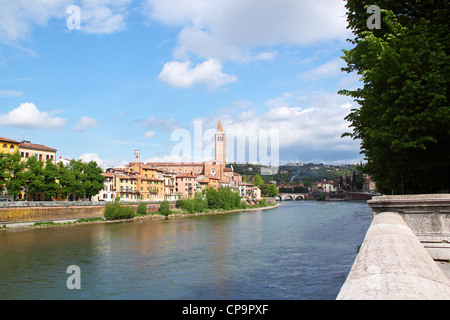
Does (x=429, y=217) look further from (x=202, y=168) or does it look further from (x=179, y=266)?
(x=202, y=168)

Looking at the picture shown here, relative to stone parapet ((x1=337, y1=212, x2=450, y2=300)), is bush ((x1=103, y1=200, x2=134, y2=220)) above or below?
below

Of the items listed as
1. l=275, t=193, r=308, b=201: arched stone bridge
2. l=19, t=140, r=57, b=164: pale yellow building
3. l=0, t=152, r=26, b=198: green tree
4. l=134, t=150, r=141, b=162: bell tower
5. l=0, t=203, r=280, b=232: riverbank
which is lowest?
l=275, t=193, r=308, b=201: arched stone bridge

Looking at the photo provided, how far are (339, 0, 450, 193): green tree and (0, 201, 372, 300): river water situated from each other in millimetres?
6875

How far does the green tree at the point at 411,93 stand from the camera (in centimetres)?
899

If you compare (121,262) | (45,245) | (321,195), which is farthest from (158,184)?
(321,195)

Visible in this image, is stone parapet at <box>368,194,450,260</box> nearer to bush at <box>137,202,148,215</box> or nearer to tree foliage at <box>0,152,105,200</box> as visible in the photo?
tree foliage at <box>0,152,105,200</box>

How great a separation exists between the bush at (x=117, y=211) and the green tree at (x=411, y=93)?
158ft

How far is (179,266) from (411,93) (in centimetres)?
1651

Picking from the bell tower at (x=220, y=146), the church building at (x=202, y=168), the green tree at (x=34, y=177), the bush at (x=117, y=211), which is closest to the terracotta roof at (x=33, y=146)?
the green tree at (x=34, y=177)

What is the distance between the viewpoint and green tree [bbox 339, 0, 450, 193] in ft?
29.5

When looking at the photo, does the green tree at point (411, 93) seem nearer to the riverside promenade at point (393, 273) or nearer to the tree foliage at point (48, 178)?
the riverside promenade at point (393, 273)

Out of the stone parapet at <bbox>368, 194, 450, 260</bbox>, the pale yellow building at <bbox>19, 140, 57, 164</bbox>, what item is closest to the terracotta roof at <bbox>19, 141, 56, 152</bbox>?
the pale yellow building at <bbox>19, 140, 57, 164</bbox>

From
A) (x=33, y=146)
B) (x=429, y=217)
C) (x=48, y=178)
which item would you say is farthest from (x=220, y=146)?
(x=429, y=217)
